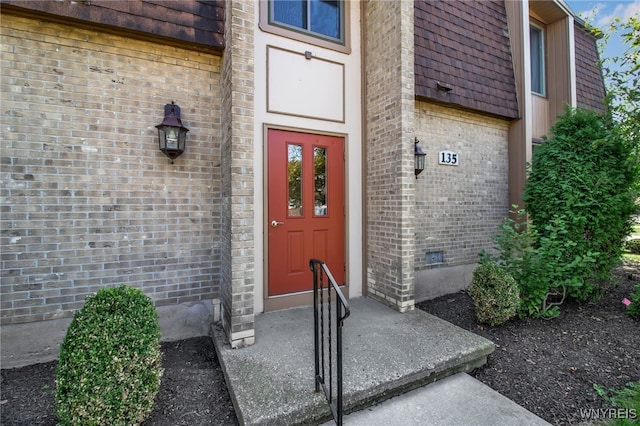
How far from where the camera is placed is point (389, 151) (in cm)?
374

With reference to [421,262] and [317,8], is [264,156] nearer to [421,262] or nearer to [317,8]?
[317,8]

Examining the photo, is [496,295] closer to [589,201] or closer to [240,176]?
[589,201]

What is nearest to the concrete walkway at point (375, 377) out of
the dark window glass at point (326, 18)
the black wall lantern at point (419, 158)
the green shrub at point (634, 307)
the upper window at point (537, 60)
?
the black wall lantern at point (419, 158)

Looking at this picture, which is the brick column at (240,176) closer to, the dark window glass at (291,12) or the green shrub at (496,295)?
the dark window glass at (291,12)

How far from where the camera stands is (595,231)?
12.3 ft

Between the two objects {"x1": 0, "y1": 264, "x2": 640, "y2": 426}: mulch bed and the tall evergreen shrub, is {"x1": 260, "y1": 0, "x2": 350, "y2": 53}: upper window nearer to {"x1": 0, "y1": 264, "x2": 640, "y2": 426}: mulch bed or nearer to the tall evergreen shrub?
the tall evergreen shrub

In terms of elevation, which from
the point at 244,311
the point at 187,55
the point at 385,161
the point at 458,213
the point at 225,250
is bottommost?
the point at 244,311

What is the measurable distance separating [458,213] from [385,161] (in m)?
2.05

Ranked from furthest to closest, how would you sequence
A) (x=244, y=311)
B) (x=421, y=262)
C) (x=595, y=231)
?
(x=421, y=262) → (x=595, y=231) → (x=244, y=311)

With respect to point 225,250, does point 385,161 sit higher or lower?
higher

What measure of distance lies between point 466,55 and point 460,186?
2.27m

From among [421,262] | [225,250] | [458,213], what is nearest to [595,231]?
[458,213]

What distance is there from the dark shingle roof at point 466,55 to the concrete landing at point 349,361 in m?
3.33

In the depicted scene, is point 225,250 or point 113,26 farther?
point 225,250
